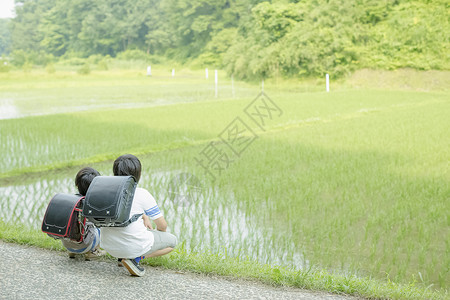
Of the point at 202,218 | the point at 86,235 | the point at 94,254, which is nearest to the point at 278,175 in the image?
the point at 202,218

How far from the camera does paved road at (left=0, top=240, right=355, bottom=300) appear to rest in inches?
101

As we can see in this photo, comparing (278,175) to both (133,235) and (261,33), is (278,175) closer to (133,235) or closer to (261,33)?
(133,235)

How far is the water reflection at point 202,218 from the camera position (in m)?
3.61

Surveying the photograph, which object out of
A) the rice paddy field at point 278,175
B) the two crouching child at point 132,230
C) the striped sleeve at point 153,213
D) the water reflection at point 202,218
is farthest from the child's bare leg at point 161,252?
the rice paddy field at point 278,175

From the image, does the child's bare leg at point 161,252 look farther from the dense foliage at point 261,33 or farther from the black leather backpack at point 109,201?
the dense foliage at point 261,33

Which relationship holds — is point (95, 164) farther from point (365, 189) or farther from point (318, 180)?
point (365, 189)

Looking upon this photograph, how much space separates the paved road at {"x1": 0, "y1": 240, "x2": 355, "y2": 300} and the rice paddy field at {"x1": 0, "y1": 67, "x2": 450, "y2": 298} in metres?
0.61

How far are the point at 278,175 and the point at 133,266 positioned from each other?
3.48 m

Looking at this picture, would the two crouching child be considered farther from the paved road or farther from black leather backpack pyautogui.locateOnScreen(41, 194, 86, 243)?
the paved road

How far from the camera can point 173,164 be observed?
23.0ft

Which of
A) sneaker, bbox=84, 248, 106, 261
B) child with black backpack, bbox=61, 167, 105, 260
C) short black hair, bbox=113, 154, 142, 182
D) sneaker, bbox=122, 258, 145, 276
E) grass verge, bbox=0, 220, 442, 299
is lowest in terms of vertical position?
grass verge, bbox=0, 220, 442, 299

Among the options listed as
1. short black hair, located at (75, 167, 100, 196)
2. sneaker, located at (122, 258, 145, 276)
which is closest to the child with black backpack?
short black hair, located at (75, 167, 100, 196)

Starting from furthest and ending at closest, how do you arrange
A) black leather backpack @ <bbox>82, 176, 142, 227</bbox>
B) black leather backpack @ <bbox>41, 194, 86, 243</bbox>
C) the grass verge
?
1. black leather backpack @ <bbox>41, 194, 86, 243</bbox>
2. the grass verge
3. black leather backpack @ <bbox>82, 176, 142, 227</bbox>

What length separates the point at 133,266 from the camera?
273cm
